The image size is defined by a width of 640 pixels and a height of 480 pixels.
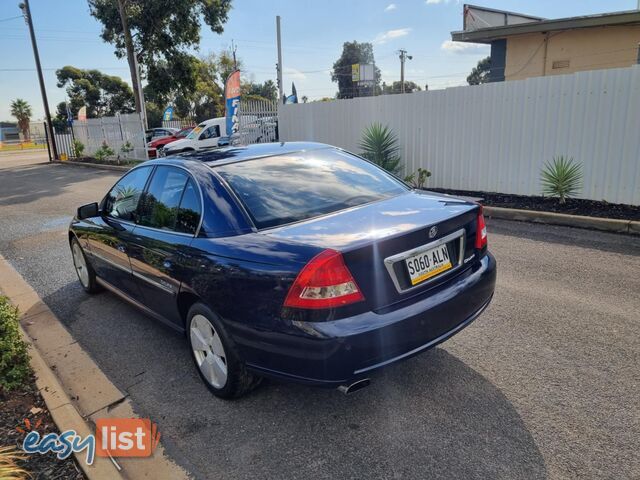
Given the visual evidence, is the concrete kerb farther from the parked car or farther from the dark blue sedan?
the parked car

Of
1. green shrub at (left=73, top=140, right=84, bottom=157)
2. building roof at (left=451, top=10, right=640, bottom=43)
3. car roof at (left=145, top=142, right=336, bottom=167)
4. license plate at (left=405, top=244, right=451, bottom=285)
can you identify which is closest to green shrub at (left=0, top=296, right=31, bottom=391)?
car roof at (left=145, top=142, right=336, bottom=167)

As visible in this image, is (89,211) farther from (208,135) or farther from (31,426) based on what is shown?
(208,135)

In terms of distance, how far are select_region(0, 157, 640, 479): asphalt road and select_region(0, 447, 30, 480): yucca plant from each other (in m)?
0.72

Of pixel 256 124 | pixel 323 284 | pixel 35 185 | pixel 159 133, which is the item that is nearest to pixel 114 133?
pixel 159 133

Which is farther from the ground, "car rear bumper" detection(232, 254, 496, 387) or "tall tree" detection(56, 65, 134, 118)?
"tall tree" detection(56, 65, 134, 118)

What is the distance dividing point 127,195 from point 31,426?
2107 mm

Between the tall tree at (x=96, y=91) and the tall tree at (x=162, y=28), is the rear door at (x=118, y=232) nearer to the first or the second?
the tall tree at (x=162, y=28)

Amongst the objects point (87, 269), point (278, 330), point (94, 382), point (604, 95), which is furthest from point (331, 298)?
point (604, 95)

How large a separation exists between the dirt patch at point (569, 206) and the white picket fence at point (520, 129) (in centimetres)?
15

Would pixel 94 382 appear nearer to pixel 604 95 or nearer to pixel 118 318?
pixel 118 318

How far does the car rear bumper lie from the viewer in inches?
93.2

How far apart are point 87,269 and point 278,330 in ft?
11.7

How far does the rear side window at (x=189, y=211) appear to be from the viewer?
3154mm

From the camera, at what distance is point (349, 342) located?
2.36 m
